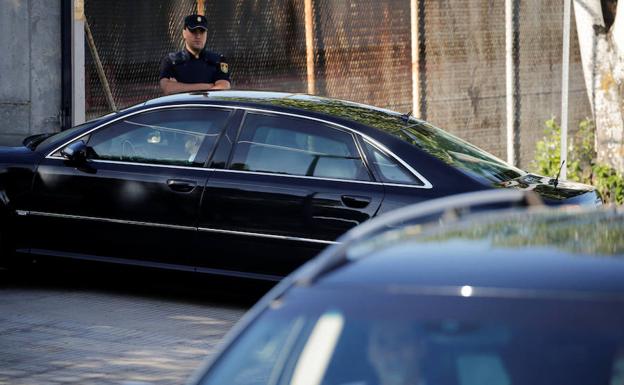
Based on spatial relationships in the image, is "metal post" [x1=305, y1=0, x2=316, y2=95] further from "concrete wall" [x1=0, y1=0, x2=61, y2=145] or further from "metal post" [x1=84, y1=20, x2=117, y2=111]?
"concrete wall" [x1=0, y1=0, x2=61, y2=145]

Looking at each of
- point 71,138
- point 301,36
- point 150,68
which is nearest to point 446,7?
point 301,36

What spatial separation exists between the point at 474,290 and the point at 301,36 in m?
11.4

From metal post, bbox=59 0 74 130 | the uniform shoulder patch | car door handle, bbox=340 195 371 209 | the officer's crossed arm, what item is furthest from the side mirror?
metal post, bbox=59 0 74 130

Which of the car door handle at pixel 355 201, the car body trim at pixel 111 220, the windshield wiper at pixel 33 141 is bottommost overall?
the car body trim at pixel 111 220

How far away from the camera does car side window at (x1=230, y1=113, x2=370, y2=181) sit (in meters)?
7.89

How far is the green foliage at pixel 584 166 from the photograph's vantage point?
12.6 meters

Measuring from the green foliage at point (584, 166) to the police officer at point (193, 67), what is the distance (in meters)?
3.89

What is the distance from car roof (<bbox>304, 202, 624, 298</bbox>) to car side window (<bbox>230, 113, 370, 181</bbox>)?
14.7 ft

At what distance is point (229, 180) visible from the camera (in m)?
8.02

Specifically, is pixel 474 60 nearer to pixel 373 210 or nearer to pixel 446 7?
pixel 446 7

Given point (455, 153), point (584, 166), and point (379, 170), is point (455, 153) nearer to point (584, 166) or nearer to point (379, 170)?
point (379, 170)

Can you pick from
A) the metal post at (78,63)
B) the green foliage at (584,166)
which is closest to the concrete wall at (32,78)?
the metal post at (78,63)

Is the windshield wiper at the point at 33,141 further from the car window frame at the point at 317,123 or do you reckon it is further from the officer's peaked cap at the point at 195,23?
the officer's peaked cap at the point at 195,23

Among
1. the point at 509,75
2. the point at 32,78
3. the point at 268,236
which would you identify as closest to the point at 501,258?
the point at 268,236
